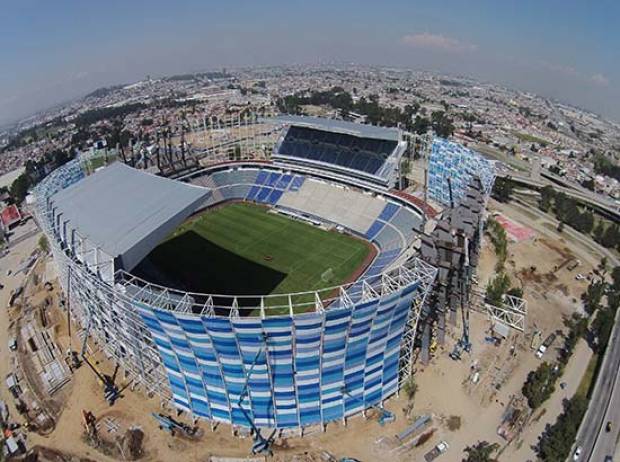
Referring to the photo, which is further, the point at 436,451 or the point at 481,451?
the point at 436,451

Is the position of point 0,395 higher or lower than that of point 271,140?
lower

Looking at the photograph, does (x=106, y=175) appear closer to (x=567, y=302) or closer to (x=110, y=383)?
(x=110, y=383)

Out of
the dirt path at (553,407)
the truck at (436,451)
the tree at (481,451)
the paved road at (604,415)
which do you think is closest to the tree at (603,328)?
the paved road at (604,415)

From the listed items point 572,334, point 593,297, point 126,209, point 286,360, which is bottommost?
point 572,334

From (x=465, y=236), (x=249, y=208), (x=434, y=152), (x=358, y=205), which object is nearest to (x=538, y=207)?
(x=434, y=152)

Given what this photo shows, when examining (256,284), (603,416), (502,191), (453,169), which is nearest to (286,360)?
(256,284)

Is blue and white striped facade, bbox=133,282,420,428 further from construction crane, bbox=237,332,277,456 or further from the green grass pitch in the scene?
the green grass pitch

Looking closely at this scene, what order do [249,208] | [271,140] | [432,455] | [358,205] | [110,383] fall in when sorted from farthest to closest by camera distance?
1. [271,140]
2. [249,208]
3. [358,205]
4. [110,383]
5. [432,455]

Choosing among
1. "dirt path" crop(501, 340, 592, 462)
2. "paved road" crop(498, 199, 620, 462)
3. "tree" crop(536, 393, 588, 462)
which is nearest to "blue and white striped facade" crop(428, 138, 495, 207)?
"dirt path" crop(501, 340, 592, 462)

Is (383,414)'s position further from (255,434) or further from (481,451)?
(255,434)
